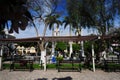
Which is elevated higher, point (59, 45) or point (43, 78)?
point (59, 45)

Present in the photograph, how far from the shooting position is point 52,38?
70.6 feet

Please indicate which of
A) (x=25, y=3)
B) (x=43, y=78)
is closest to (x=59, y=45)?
(x=43, y=78)

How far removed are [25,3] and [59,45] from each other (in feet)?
239

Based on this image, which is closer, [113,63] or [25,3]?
[25,3]

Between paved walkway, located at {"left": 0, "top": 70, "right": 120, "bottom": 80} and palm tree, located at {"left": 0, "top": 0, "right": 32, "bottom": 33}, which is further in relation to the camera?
paved walkway, located at {"left": 0, "top": 70, "right": 120, "bottom": 80}

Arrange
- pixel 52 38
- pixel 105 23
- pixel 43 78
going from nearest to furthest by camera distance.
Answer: pixel 43 78 < pixel 52 38 < pixel 105 23

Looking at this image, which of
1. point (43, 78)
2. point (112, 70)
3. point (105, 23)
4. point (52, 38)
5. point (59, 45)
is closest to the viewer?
point (43, 78)

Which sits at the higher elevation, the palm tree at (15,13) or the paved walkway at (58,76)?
the palm tree at (15,13)

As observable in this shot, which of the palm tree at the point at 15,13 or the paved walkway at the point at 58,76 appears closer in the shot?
the palm tree at the point at 15,13

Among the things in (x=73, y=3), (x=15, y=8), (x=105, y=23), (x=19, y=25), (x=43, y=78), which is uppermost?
(x=73, y=3)

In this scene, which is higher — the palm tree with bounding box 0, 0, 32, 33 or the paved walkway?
the palm tree with bounding box 0, 0, 32, 33

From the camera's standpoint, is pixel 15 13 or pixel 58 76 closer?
pixel 15 13

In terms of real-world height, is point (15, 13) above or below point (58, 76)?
above

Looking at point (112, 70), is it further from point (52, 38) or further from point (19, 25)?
point (19, 25)
